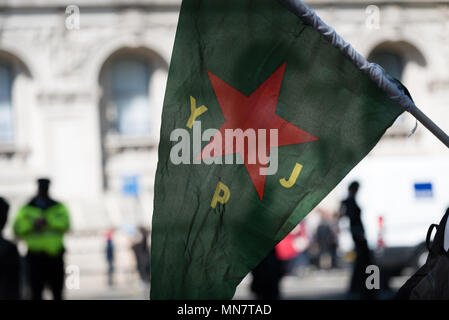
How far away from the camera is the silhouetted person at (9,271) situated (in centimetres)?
608

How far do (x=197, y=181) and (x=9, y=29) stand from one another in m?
21.8

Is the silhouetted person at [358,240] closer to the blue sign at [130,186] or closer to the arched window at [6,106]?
the blue sign at [130,186]

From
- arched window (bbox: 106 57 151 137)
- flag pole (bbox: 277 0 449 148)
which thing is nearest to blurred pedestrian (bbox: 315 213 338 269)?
arched window (bbox: 106 57 151 137)

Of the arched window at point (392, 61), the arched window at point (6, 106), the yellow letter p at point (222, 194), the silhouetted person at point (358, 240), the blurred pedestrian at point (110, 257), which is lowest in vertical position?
the yellow letter p at point (222, 194)

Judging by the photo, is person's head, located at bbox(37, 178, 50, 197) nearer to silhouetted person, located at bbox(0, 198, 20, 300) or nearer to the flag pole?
silhouetted person, located at bbox(0, 198, 20, 300)

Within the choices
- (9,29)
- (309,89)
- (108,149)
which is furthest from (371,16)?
(309,89)

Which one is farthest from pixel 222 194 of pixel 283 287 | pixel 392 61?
pixel 392 61

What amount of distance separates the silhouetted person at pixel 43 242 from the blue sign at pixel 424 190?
30.0 ft

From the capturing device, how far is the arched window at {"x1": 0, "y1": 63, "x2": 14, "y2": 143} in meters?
24.9

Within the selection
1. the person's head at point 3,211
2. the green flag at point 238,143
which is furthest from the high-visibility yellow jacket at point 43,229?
the green flag at point 238,143

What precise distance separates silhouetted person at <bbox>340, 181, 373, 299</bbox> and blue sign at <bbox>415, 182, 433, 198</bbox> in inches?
158
